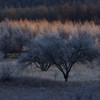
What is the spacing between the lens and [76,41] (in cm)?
2338

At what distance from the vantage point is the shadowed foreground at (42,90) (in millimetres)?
16422

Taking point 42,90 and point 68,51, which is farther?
point 68,51

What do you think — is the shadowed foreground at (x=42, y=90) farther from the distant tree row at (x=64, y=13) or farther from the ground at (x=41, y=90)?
the distant tree row at (x=64, y=13)

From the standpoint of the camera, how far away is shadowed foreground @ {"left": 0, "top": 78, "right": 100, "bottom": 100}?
16.4 meters

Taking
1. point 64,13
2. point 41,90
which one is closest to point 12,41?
point 64,13

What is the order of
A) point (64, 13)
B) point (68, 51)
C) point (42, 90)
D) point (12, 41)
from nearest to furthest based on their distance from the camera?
point (42, 90), point (68, 51), point (12, 41), point (64, 13)

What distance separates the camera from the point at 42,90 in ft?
63.6

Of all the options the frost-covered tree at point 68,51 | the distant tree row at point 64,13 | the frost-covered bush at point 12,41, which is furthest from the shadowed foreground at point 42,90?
the distant tree row at point 64,13

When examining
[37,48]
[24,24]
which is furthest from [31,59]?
[24,24]

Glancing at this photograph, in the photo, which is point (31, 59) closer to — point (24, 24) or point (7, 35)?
point (7, 35)

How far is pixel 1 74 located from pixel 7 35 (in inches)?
1406

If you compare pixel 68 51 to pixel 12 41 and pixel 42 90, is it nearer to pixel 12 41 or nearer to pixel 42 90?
pixel 42 90

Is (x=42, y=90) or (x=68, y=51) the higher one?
(x=68, y=51)

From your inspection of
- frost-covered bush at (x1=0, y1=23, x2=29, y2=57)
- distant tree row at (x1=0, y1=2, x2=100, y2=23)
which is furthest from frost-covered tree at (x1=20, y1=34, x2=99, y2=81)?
distant tree row at (x1=0, y1=2, x2=100, y2=23)
